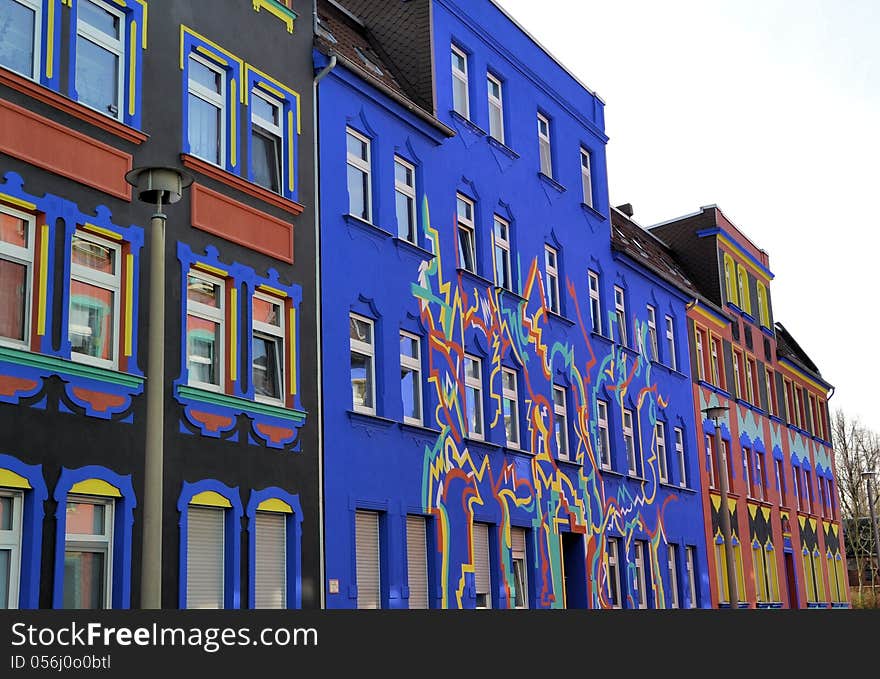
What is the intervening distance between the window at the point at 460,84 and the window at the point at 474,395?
5.27m

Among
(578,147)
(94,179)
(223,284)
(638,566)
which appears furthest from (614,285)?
(94,179)

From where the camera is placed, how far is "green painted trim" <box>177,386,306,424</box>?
16155 millimetres

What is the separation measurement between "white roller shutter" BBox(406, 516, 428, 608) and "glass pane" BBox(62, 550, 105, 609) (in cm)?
677

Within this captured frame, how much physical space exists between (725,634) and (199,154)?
11.4m

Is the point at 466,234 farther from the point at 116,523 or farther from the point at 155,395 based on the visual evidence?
the point at 155,395

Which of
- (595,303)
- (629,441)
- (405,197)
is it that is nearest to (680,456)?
(629,441)

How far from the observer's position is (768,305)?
151 feet

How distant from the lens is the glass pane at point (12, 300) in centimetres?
1401

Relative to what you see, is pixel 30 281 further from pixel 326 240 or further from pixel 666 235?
pixel 666 235

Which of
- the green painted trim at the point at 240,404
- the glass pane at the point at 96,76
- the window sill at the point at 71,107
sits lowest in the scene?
the green painted trim at the point at 240,404

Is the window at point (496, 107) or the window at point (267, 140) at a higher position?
the window at point (496, 107)

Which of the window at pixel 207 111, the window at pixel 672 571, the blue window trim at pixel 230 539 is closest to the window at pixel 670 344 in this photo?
the window at pixel 672 571

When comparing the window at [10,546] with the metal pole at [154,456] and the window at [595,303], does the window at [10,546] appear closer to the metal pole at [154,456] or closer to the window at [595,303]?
the metal pole at [154,456]

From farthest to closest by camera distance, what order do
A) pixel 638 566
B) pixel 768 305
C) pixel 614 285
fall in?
pixel 768 305 < pixel 614 285 < pixel 638 566
